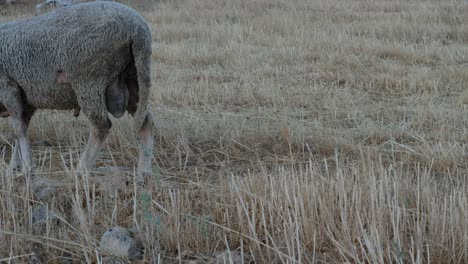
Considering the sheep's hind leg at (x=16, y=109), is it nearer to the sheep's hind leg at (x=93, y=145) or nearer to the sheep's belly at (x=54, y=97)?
the sheep's belly at (x=54, y=97)

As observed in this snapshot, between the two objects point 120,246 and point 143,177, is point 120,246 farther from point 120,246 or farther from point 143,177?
point 143,177

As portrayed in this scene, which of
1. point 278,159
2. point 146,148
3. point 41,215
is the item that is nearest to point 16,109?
point 146,148

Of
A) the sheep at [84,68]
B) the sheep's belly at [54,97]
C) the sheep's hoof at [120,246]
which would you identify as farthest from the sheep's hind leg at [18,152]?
the sheep's hoof at [120,246]

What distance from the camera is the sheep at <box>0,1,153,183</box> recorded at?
3.88m

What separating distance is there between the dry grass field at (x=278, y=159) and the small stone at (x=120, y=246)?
0.05 m

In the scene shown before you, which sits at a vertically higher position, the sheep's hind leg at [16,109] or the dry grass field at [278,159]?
the sheep's hind leg at [16,109]

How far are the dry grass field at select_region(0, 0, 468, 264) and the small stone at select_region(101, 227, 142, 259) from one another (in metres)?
0.05

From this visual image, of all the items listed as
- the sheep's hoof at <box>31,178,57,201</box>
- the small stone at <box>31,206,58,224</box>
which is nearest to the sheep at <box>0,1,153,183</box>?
the sheep's hoof at <box>31,178,57,201</box>

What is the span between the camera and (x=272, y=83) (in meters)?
7.65

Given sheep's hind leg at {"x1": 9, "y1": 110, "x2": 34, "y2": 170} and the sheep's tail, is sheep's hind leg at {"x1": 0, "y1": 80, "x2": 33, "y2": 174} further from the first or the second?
the sheep's tail

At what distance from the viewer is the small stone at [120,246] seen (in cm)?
292

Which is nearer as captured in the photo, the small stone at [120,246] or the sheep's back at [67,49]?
the small stone at [120,246]

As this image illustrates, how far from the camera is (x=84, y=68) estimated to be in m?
3.96

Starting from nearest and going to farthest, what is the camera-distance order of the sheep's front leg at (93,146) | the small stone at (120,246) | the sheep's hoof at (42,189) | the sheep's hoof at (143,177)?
the small stone at (120,246) < the sheep's hoof at (42,189) < the sheep's hoof at (143,177) < the sheep's front leg at (93,146)
